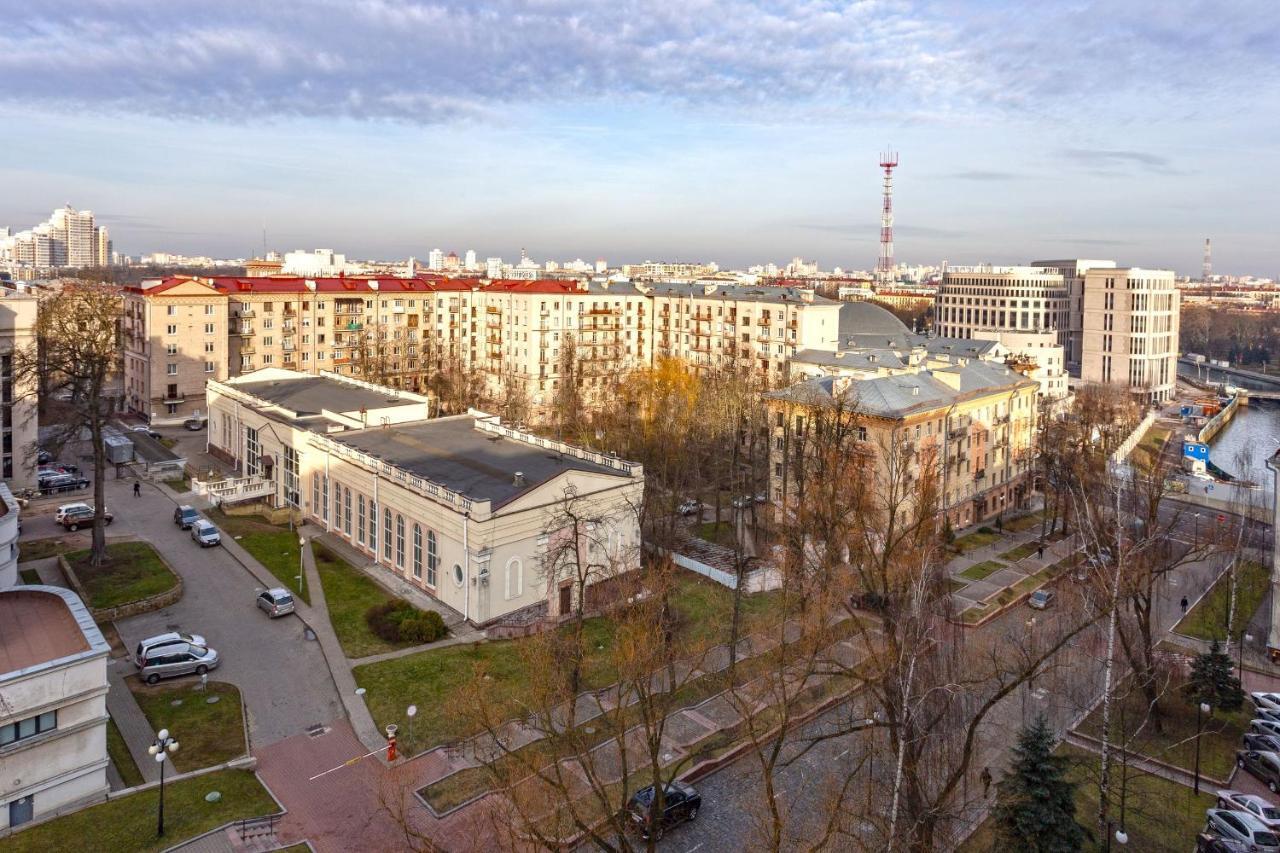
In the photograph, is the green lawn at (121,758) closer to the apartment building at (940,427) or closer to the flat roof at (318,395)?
the flat roof at (318,395)

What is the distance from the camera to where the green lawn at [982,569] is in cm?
3906

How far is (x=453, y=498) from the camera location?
30.7 m

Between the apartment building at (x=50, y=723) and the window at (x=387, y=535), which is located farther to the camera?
the window at (x=387, y=535)

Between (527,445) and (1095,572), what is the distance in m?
23.5

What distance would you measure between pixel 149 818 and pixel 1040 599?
106 feet

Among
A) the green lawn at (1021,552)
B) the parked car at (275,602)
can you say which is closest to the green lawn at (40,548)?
the parked car at (275,602)

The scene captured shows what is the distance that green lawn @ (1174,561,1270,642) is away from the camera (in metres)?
32.9

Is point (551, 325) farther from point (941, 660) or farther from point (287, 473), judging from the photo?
point (941, 660)

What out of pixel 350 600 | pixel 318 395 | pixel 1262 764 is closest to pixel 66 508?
pixel 318 395

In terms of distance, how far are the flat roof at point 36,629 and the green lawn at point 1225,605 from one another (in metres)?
35.6

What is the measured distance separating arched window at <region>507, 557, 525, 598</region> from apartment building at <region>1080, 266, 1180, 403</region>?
9582cm

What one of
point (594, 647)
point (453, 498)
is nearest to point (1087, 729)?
point (594, 647)

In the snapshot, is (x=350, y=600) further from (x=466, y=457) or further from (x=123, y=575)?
(x=123, y=575)

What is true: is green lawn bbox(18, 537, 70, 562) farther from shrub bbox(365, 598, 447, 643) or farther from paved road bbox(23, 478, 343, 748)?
shrub bbox(365, 598, 447, 643)
